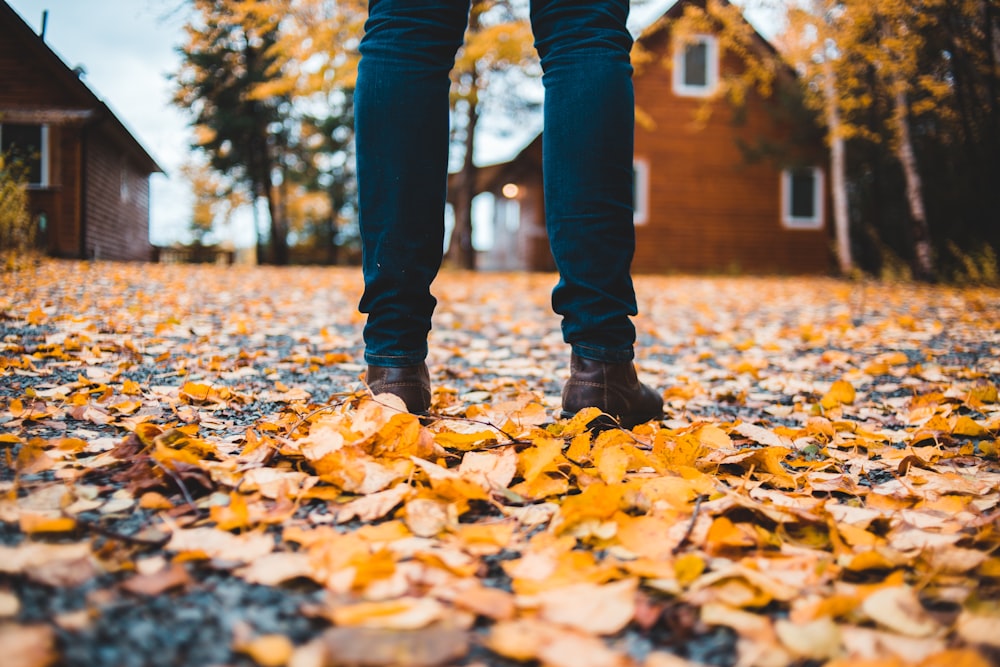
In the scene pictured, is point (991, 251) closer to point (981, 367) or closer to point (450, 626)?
point (981, 367)

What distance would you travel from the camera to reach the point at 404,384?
Answer: 4.10 feet

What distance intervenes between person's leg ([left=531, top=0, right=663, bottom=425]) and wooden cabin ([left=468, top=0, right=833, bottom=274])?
12319 mm

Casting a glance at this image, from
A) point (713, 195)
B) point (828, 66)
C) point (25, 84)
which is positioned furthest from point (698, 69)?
point (25, 84)

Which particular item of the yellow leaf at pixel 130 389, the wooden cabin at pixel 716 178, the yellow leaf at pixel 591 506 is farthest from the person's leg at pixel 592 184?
the wooden cabin at pixel 716 178

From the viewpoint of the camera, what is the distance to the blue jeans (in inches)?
48.6

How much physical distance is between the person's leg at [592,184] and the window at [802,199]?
14.1 m

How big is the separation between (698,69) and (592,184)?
13962 mm

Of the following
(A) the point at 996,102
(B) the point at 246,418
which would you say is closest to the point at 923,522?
(B) the point at 246,418

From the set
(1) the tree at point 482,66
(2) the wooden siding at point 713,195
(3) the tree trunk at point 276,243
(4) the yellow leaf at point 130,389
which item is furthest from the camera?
(3) the tree trunk at point 276,243

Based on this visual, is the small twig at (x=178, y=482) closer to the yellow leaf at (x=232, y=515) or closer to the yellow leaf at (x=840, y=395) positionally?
the yellow leaf at (x=232, y=515)

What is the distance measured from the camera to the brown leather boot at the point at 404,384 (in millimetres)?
1242

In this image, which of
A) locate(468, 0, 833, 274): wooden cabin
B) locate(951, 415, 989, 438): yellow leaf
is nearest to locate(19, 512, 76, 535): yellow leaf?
locate(951, 415, 989, 438): yellow leaf

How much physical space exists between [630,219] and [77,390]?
1.29 meters

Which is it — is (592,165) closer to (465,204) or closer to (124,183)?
(465,204)
